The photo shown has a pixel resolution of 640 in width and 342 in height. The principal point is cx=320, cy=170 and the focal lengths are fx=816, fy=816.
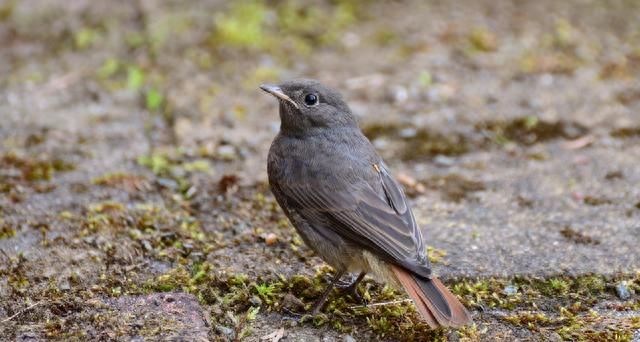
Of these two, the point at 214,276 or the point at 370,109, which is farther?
the point at 370,109

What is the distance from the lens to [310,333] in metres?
4.59

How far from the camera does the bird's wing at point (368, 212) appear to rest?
4656mm

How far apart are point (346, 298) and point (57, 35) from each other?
5068 mm

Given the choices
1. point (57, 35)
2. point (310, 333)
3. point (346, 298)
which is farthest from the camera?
point (57, 35)

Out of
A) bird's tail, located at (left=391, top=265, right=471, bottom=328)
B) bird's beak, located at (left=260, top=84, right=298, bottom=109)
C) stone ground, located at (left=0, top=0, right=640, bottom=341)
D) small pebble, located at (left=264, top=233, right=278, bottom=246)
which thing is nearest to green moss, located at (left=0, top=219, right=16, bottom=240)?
stone ground, located at (left=0, top=0, right=640, bottom=341)

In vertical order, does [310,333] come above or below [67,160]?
below

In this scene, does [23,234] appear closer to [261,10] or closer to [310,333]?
[310,333]

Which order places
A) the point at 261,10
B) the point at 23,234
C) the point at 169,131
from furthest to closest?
the point at 261,10
the point at 169,131
the point at 23,234

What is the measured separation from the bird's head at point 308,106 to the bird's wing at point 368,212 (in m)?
0.50

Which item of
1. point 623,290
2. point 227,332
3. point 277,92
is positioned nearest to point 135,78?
point 277,92

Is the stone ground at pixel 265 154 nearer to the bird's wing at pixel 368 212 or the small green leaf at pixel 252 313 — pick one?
the small green leaf at pixel 252 313

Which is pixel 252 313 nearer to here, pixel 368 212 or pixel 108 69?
pixel 368 212

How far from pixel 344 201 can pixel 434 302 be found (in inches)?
38.7

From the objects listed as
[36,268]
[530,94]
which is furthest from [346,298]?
[530,94]
